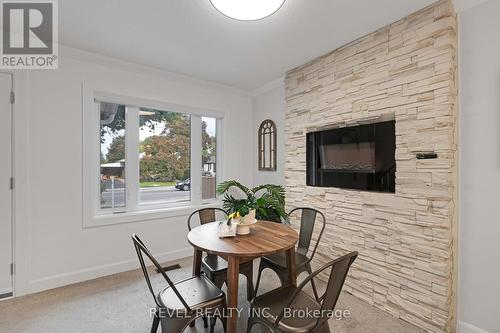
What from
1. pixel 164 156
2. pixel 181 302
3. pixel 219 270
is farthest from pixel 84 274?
pixel 181 302

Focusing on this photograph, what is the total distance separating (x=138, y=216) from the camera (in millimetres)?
3145

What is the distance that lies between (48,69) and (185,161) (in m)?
1.92

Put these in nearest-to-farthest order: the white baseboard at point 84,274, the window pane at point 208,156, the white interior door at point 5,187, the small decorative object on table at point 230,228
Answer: the small decorative object on table at point 230,228 → the white interior door at point 5,187 → the white baseboard at point 84,274 → the window pane at point 208,156

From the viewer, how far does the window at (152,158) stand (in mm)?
3082

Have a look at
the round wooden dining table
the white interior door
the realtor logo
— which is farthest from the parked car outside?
the realtor logo

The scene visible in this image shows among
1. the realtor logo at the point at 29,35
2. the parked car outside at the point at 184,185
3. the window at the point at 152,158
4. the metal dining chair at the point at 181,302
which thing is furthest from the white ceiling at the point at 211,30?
the metal dining chair at the point at 181,302

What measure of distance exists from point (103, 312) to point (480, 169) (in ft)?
11.0

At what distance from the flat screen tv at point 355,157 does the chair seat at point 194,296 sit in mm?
1740

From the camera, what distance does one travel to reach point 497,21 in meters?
1.68

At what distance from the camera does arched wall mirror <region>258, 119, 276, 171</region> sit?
3822mm

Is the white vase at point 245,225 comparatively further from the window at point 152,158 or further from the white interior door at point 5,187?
the white interior door at point 5,187

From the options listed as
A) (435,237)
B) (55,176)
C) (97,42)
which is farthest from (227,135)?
(435,237)

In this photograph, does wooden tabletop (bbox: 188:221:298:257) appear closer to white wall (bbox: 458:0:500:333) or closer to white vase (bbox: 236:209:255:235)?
white vase (bbox: 236:209:255:235)

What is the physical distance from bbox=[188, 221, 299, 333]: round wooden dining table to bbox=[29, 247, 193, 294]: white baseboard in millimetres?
1463
